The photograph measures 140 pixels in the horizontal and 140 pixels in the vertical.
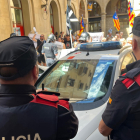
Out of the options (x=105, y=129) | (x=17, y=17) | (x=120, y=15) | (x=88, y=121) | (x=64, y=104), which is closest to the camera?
(x=64, y=104)

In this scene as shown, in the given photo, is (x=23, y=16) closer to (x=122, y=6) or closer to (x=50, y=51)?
(x=50, y=51)

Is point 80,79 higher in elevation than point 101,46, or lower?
lower

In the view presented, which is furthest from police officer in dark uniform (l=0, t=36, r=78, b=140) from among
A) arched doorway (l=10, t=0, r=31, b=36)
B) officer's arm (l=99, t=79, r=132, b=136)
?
arched doorway (l=10, t=0, r=31, b=36)

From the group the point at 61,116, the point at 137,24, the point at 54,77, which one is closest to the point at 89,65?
the point at 54,77

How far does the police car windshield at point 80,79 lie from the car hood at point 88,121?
0.25 metres

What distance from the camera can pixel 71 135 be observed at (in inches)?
41.6

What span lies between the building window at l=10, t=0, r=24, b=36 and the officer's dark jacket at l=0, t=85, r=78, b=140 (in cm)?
973

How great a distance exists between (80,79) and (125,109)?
5.38 feet

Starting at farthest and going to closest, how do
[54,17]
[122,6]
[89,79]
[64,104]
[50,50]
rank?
[122,6]
[54,17]
[50,50]
[89,79]
[64,104]

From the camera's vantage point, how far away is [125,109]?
3.76ft

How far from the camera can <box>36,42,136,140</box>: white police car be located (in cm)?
190

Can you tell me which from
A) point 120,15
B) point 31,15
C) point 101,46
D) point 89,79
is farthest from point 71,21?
point 120,15

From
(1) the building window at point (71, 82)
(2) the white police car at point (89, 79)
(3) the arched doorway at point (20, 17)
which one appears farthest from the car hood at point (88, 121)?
(3) the arched doorway at point (20, 17)

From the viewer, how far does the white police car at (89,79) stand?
190 centimetres
